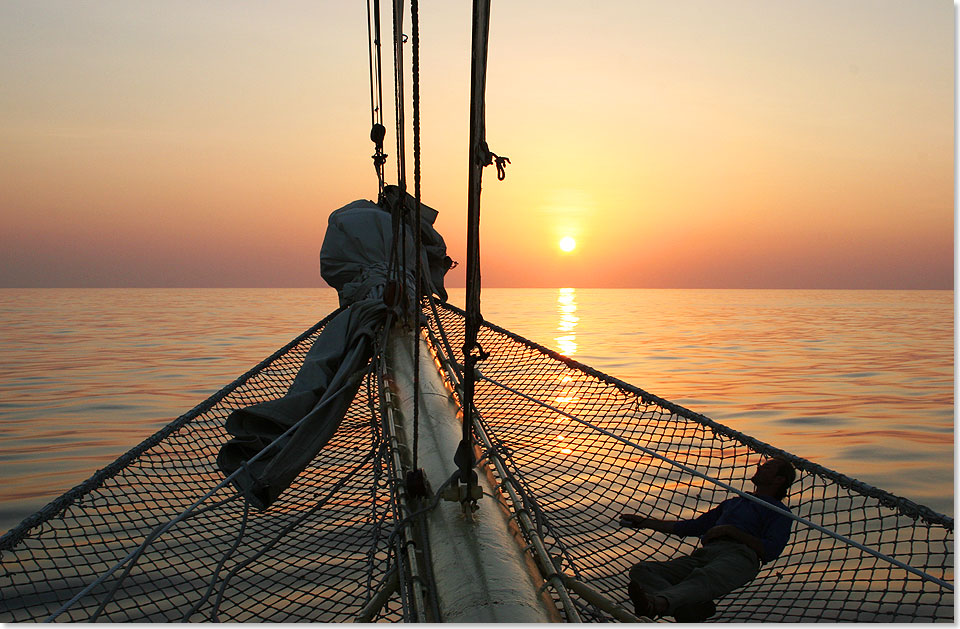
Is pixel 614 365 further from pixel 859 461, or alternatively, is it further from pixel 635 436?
pixel 635 436

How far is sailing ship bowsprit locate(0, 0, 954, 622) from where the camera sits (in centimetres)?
183

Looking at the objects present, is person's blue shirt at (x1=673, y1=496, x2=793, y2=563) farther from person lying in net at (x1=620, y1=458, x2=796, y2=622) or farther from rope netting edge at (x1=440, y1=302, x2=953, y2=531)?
rope netting edge at (x1=440, y1=302, x2=953, y2=531)

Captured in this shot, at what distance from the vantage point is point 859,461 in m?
5.32

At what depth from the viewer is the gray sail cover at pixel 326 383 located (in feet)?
9.28

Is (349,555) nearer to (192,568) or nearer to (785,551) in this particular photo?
(192,568)

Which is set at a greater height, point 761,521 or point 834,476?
point 834,476

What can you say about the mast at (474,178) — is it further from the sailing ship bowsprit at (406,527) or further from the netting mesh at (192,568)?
the netting mesh at (192,568)

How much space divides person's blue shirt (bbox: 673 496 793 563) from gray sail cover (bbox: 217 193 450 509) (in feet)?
4.57

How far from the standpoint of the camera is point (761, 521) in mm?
2586

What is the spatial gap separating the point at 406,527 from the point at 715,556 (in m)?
1.09

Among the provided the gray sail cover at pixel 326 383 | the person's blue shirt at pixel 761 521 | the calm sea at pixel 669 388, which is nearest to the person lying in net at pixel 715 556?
the person's blue shirt at pixel 761 521

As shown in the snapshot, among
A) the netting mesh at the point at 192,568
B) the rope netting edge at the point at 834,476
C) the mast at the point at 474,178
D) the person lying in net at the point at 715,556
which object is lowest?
the netting mesh at the point at 192,568

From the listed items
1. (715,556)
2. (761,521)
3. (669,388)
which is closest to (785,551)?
(761,521)

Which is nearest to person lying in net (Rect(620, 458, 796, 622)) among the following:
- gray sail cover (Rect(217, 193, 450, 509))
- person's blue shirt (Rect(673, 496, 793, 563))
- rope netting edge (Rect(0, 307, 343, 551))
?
person's blue shirt (Rect(673, 496, 793, 563))
